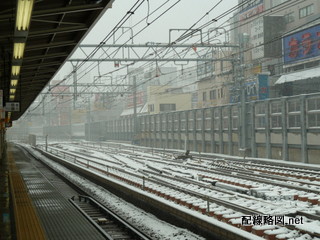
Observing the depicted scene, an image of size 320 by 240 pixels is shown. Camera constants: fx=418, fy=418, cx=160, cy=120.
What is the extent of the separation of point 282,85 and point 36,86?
25.1m

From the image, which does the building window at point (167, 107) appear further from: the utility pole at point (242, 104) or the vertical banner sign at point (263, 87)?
the utility pole at point (242, 104)

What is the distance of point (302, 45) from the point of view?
120 ft

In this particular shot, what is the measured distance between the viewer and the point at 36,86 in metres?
19.3

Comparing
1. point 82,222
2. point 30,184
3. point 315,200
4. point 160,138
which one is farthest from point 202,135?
point 82,222

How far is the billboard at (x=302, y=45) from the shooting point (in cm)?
3469

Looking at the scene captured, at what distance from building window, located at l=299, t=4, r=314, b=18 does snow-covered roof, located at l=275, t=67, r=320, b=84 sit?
1032 centimetres

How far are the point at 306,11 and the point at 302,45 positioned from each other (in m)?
10.3

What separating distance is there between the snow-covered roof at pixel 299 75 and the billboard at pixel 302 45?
224cm

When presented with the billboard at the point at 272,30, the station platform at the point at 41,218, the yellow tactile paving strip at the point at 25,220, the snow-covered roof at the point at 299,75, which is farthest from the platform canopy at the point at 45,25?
the billboard at the point at 272,30

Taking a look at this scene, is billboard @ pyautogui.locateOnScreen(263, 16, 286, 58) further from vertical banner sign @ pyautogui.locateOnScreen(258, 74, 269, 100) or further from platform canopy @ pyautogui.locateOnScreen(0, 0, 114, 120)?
platform canopy @ pyautogui.locateOnScreen(0, 0, 114, 120)

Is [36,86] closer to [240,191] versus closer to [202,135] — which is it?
[240,191]

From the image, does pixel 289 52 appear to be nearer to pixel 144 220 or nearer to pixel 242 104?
pixel 242 104

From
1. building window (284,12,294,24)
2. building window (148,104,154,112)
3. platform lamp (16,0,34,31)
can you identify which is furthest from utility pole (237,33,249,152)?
building window (148,104,154,112)

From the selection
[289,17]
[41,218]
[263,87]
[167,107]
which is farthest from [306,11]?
[41,218]
